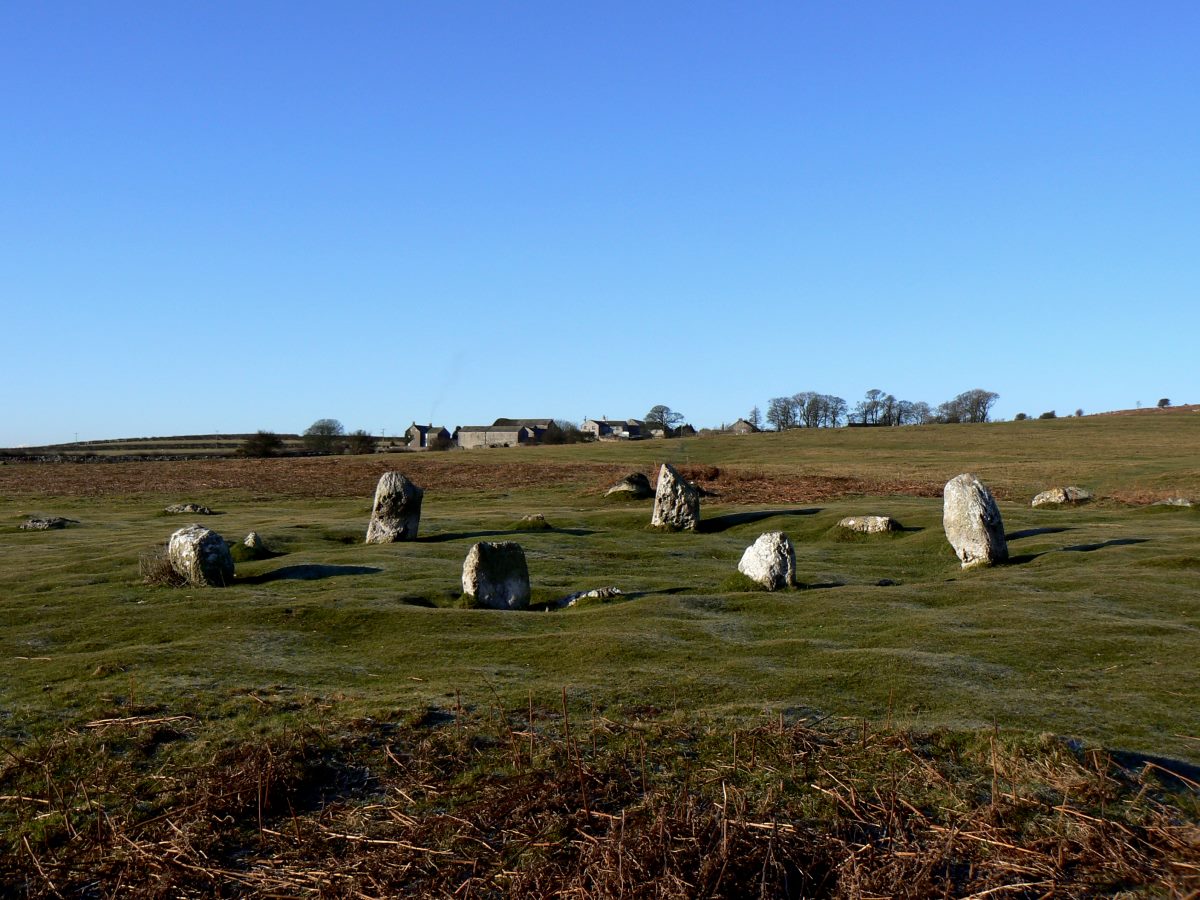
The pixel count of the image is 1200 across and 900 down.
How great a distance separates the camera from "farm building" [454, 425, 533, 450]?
561ft

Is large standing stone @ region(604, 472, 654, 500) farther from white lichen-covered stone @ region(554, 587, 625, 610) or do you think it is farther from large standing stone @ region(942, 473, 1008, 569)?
white lichen-covered stone @ region(554, 587, 625, 610)

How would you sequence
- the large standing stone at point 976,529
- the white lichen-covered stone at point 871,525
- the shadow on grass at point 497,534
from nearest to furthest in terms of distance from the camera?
the large standing stone at point 976,529
the shadow on grass at point 497,534
the white lichen-covered stone at point 871,525

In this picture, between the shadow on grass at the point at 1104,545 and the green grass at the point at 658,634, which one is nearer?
the green grass at the point at 658,634

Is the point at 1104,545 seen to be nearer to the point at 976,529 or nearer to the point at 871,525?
the point at 976,529

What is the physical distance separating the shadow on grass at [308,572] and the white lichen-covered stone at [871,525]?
52.4ft

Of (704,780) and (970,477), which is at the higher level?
(970,477)

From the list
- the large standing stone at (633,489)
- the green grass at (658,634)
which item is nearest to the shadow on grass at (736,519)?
the green grass at (658,634)

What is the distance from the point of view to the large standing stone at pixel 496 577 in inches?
815

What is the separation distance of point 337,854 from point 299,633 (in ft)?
30.0

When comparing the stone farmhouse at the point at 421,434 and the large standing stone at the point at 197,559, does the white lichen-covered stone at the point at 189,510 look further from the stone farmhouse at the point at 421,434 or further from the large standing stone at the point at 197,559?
the stone farmhouse at the point at 421,434

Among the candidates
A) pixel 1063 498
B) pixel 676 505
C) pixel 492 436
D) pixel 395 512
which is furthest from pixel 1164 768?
pixel 492 436

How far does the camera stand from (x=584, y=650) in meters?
15.2

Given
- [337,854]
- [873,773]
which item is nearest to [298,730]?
[337,854]

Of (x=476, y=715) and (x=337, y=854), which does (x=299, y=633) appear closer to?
(x=476, y=715)
